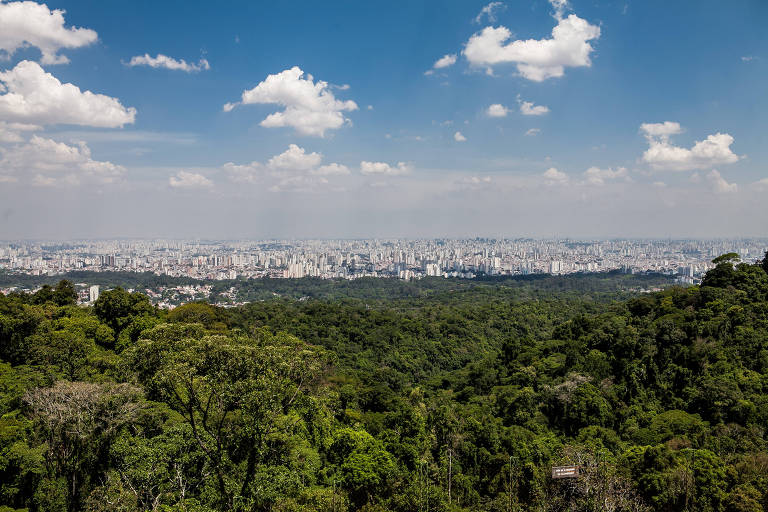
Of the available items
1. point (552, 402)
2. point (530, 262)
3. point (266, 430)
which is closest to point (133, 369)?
point (266, 430)

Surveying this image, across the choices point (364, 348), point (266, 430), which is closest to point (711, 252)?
point (364, 348)

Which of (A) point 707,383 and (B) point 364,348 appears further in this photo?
(B) point 364,348

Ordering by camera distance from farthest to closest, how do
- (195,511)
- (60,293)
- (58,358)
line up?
(60,293), (58,358), (195,511)

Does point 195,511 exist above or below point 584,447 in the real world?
above

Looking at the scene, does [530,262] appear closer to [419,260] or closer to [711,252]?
[419,260]

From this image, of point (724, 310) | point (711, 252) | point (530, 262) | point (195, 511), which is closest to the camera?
point (195, 511)

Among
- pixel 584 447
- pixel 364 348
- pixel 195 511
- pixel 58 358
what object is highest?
pixel 58 358
